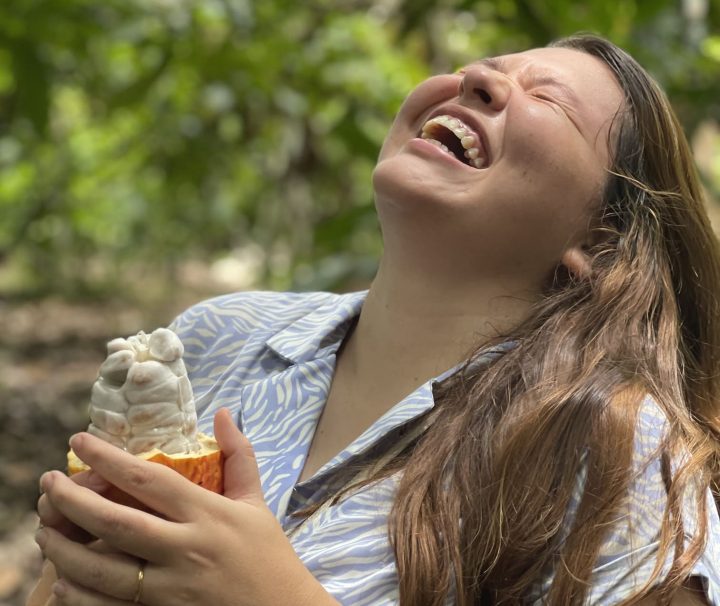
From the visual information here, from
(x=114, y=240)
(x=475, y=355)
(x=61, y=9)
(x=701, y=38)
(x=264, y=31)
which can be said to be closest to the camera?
(x=475, y=355)

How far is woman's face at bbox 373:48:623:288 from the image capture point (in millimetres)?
1331

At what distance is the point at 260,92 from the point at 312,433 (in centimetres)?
197

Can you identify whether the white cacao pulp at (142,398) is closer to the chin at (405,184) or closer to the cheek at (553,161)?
the chin at (405,184)

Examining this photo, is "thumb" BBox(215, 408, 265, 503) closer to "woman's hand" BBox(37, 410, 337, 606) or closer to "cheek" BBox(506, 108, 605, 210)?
"woman's hand" BBox(37, 410, 337, 606)

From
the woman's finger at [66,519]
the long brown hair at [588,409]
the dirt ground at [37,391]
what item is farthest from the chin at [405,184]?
the dirt ground at [37,391]

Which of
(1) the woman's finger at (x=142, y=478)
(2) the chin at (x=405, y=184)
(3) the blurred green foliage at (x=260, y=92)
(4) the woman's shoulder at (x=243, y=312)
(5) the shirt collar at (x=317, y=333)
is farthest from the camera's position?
(3) the blurred green foliage at (x=260, y=92)

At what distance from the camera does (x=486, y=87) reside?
141 centimetres

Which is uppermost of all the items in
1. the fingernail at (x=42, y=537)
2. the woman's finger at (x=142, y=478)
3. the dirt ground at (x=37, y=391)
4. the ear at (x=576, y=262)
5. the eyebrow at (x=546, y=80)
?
the eyebrow at (x=546, y=80)

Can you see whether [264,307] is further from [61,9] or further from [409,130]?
[61,9]

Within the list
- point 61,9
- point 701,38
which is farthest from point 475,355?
point 61,9

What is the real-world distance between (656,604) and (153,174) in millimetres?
3857

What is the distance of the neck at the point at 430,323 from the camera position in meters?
1.38

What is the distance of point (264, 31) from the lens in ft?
9.64

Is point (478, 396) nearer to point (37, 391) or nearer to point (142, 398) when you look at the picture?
point (142, 398)
